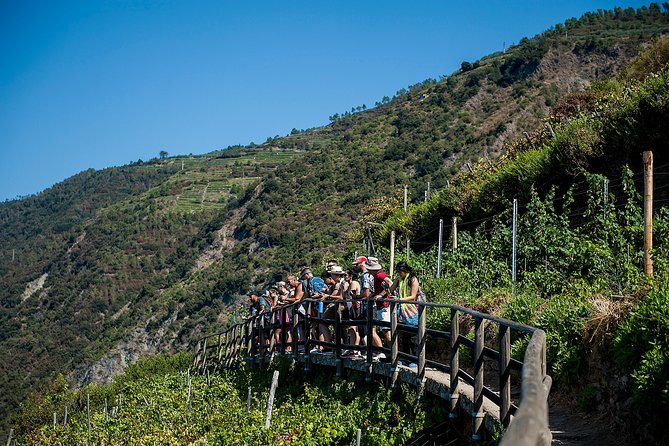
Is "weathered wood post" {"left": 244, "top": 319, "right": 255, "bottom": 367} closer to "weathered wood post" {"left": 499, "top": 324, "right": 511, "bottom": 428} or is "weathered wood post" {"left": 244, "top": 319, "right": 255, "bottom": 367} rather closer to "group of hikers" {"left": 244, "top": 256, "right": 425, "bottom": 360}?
"group of hikers" {"left": 244, "top": 256, "right": 425, "bottom": 360}

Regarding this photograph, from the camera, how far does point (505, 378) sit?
21.4ft

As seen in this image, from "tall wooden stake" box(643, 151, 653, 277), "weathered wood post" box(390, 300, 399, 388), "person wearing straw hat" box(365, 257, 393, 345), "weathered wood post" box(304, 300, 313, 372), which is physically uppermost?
"tall wooden stake" box(643, 151, 653, 277)

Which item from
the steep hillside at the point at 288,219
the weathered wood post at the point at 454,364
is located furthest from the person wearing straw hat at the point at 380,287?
the steep hillside at the point at 288,219

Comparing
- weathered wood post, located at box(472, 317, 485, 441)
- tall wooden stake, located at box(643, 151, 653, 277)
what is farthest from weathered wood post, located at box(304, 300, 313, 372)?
weathered wood post, located at box(472, 317, 485, 441)

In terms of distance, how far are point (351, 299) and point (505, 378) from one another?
5.54m

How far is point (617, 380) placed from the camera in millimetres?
7070

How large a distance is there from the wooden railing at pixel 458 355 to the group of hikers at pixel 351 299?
0.08 metres

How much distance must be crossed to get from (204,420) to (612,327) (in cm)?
1005

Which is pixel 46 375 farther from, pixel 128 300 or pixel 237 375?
pixel 237 375

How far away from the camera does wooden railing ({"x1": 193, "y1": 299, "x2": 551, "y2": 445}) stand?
3.19 metres

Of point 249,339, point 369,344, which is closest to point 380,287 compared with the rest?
point 369,344

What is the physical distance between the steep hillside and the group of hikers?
856 inches

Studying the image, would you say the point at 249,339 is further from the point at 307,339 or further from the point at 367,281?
the point at 367,281

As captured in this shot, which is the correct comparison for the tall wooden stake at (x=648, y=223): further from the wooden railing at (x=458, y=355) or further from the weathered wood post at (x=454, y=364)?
the weathered wood post at (x=454, y=364)
